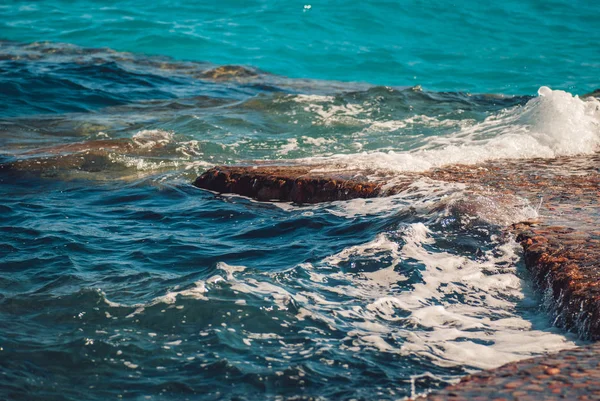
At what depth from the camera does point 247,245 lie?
5.03 metres

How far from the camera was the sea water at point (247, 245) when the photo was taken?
3.31 m

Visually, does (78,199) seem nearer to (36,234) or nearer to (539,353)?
(36,234)

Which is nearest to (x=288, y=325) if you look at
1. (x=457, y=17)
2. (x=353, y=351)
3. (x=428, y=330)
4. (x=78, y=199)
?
(x=353, y=351)

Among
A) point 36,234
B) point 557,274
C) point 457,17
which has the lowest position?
point 36,234

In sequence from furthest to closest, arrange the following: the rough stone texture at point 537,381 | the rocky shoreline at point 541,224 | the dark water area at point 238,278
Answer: the dark water area at point 238,278 → the rocky shoreline at point 541,224 → the rough stone texture at point 537,381

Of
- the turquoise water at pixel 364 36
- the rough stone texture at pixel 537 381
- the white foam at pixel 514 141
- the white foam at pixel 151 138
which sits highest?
the turquoise water at pixel 364 36

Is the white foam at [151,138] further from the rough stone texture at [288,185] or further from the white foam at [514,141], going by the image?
the white foam at [514,141]

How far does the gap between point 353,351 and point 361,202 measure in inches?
92.1

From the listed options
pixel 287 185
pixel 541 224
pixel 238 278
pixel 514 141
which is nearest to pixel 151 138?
pixel 287 185

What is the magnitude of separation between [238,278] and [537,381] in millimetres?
1941

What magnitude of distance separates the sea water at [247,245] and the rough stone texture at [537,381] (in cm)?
23

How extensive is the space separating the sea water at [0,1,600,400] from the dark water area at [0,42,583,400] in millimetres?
15

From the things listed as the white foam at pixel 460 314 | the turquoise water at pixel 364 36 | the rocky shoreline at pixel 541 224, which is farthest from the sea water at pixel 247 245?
the turquoise water at pixel 364 36

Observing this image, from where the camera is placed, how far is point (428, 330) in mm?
3639
